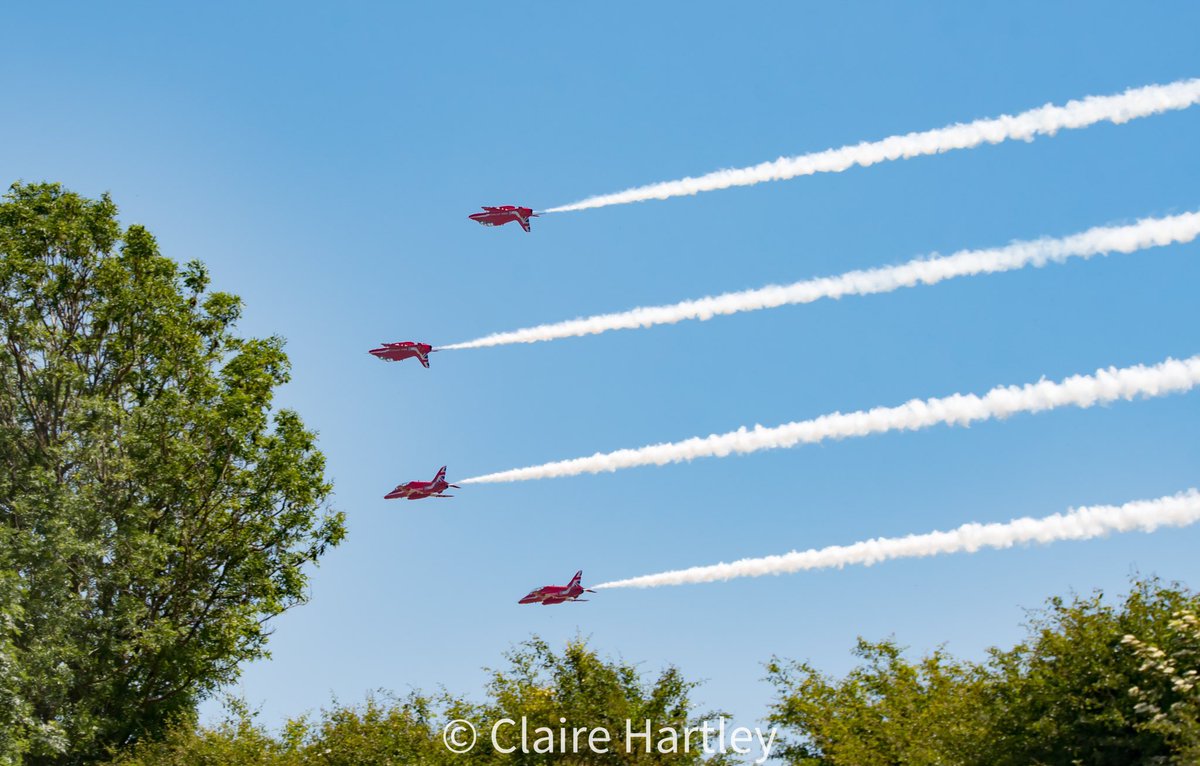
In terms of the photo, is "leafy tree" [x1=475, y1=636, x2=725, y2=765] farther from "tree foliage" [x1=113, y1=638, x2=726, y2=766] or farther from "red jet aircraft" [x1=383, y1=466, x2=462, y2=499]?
"red jet aircraft" [x1=383, y1=466, x2=462, y2=499]

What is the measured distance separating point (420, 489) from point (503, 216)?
50.6 ft

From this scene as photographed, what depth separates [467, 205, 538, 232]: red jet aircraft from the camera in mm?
59372

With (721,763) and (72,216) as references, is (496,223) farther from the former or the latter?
(721,763)

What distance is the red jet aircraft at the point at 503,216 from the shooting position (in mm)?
59372

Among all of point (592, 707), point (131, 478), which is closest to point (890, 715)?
point (592, 707)

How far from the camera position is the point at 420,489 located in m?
62.7

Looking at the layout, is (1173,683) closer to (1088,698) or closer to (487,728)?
(1088,698)

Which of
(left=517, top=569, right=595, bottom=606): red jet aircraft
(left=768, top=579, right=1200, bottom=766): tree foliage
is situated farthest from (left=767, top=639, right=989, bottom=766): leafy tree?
(left=517, top=569, right=595, bottom=606): red jet aircraft

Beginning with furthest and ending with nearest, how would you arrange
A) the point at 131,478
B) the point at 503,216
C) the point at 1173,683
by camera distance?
the point at 503,216 < the point at 131,478 < the point at 1173,683

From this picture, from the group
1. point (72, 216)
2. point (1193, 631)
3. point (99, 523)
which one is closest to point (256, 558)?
point (99, 523)

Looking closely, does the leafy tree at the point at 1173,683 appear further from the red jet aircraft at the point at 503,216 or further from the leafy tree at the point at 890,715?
the red jet aircraft at the point at 503,216

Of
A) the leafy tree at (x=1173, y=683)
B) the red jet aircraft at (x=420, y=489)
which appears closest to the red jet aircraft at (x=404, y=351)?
the red jet aircraft at (x=420, y=489)

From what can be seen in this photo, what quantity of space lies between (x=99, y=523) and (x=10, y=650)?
7491 mm

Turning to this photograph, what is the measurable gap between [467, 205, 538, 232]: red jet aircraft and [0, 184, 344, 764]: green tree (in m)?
13.7
